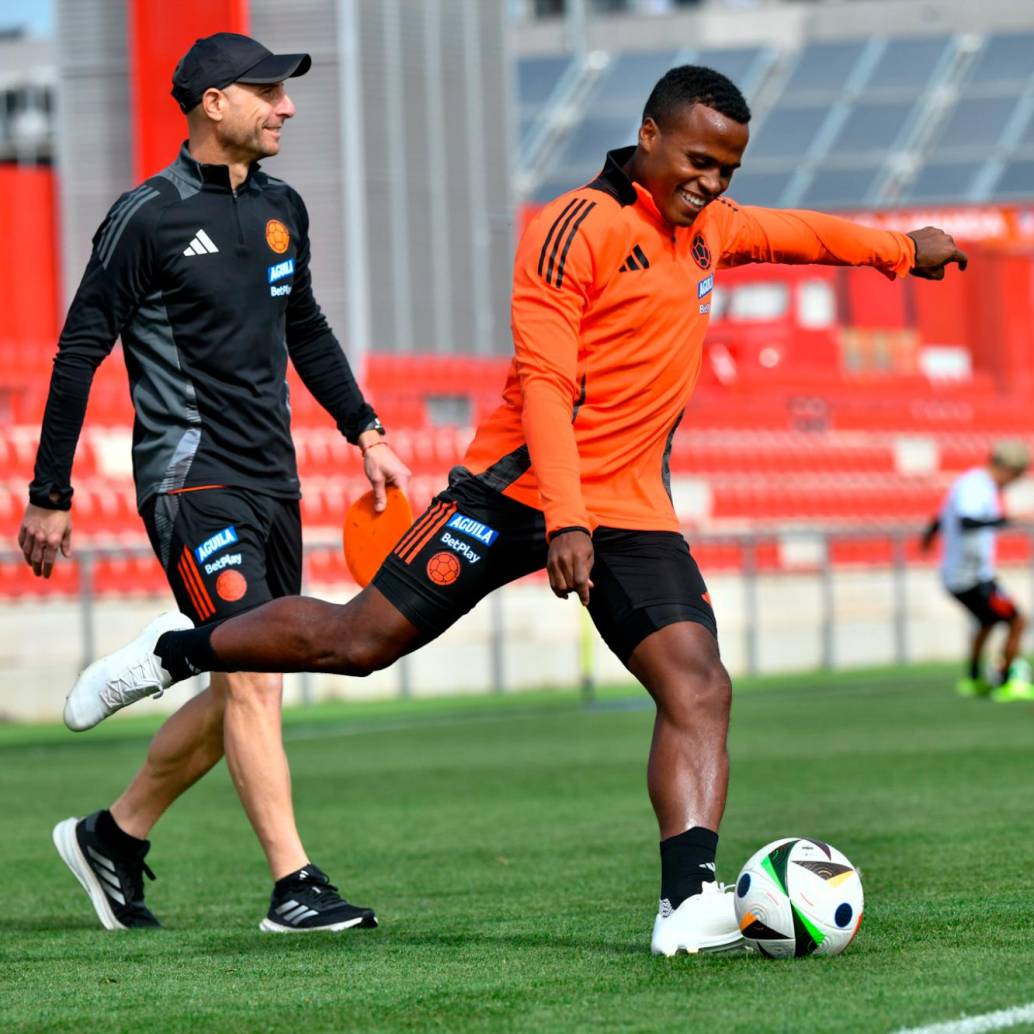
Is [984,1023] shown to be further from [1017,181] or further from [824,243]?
[1017,181]

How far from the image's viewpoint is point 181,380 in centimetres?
616

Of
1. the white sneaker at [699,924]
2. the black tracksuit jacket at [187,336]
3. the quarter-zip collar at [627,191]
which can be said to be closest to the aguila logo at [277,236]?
the black tracksuit jacket at [187,336]

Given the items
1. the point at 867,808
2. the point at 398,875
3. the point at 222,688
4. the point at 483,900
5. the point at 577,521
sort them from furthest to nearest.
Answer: the point at 867,808 → the point at 398,875 → the point at 483,900 → the point at 222,688 → the point at 577,521

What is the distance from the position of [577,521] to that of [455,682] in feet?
49.2

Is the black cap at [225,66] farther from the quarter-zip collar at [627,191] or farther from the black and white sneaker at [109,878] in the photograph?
the black and white sneaker at [109,878]

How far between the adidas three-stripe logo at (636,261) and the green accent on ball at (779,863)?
4.55 feet

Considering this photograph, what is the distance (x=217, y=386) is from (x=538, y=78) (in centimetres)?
3877

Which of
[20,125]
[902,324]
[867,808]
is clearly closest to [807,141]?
[902,324]

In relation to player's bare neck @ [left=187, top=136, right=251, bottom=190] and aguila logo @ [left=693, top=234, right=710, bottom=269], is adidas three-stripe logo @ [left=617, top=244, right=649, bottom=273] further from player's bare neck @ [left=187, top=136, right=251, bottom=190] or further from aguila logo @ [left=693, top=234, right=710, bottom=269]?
player's bare neck @ [left=187, top=136, right=251, bottom=190]

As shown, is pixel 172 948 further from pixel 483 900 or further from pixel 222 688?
pixel 483 900

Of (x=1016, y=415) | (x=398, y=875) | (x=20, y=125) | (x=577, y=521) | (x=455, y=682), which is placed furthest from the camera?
(x=20, y=125)

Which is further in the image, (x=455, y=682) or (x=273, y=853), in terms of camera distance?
(x=455, y=682)

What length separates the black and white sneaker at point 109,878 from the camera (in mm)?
6535

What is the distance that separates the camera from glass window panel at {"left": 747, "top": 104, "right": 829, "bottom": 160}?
129 feet
